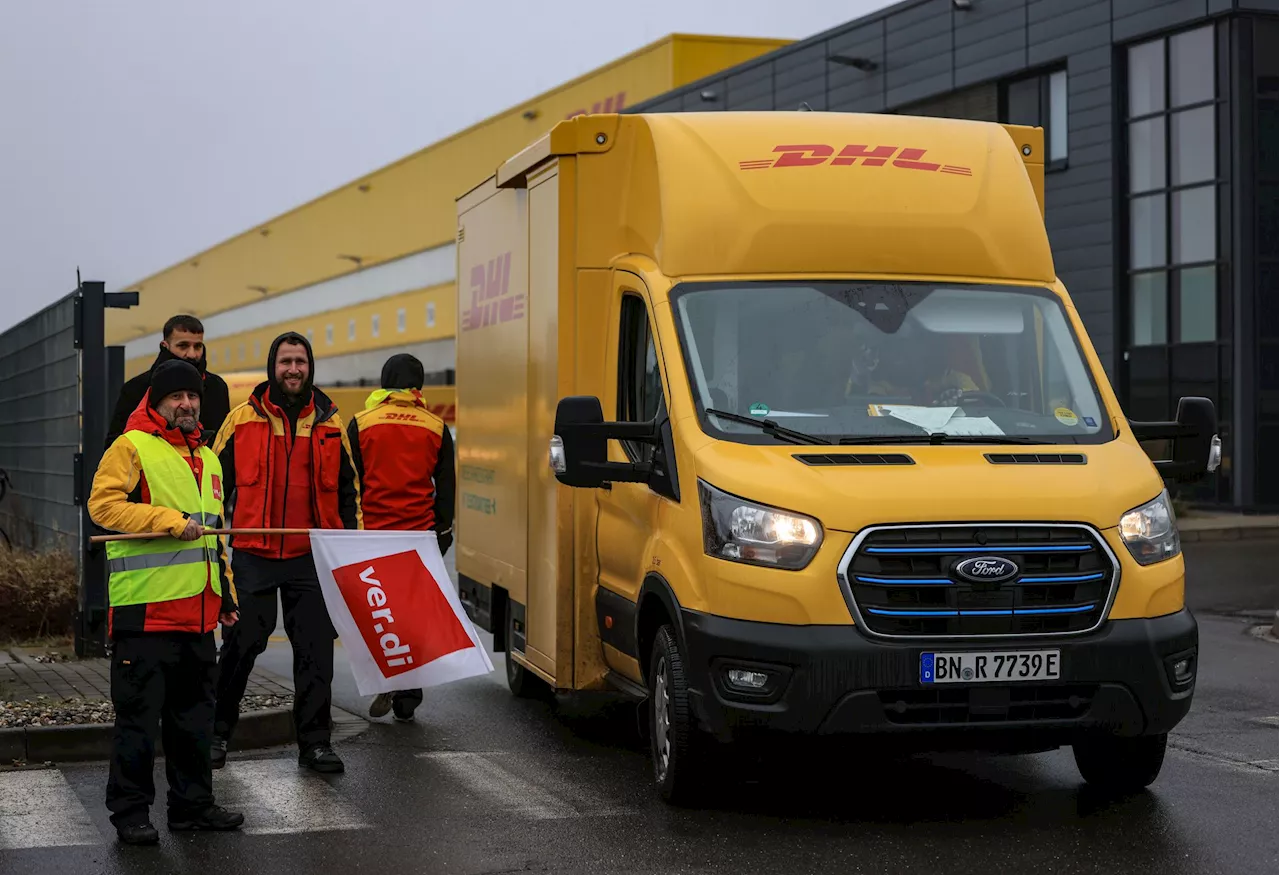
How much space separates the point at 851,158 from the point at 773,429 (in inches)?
59.9

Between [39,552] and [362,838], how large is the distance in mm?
8323

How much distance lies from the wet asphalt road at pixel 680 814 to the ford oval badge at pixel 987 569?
2.79ft

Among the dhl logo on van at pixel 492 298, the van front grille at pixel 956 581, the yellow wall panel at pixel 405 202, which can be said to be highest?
the yellow wall panel at pixel 405 202

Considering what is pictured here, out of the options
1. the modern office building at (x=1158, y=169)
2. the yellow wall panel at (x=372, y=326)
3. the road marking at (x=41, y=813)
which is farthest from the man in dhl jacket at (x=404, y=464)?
the yellow wall panel at (x=372, y=326)

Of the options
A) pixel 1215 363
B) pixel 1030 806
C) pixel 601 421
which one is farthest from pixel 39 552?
pixel 1215 363

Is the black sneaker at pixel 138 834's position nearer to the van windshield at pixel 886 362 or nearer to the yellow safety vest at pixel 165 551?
the yellow safety vest at pixel 165 551

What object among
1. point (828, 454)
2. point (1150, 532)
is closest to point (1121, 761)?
point (1150, 532)

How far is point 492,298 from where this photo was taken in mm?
10219

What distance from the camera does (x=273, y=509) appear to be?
8172 mm

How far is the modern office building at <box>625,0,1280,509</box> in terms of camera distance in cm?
2841

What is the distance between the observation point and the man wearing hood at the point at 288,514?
8172 millimetres

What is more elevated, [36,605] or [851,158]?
[851,158]

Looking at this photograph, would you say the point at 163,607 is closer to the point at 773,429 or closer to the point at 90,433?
the point at 773,429

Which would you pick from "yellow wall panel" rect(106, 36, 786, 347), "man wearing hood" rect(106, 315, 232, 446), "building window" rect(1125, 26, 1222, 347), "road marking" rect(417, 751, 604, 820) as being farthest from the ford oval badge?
"yellow wall panel" rect(106, 36, 786, 347)
